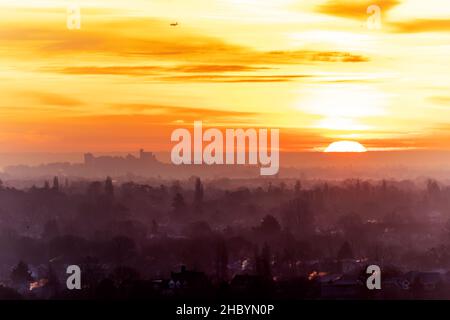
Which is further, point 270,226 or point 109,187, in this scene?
point 270,226

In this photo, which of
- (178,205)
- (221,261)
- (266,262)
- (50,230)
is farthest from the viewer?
(50,230)

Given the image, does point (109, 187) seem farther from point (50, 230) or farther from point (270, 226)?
point (270, 226)

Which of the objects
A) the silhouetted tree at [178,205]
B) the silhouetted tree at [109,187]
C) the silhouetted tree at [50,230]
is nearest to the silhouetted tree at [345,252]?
the silhouetted tree at [178,205]

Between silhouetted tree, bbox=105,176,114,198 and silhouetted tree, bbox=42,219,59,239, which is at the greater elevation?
silhouetted tree, bbox=105,176,114,198

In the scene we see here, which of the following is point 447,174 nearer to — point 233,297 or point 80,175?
point 233,297

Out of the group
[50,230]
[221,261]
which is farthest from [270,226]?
[50,230]

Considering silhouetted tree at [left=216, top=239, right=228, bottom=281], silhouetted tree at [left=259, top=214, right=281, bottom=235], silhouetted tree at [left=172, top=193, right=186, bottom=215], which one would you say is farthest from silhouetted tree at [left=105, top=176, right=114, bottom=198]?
silhouetted tree at [left=259, top=214, right=281, bottom=235]

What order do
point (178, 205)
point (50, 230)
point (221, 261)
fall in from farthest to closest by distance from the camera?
point (50, 230) → point (178, 205) → point (221, 261)

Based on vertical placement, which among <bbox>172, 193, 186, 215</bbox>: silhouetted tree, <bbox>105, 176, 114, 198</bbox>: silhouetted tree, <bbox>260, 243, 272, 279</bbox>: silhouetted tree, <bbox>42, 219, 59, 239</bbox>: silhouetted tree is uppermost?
<bbox>105, 176, 114, 198</bbox>: silhouetted tree

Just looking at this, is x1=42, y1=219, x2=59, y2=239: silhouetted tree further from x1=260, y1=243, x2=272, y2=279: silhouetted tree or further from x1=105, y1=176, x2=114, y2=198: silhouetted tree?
x1=260, y1=243, x2=272, y2=279: silhouetted tree

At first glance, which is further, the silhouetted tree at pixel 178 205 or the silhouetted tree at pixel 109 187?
the silhouetted tree at pixel 109 187

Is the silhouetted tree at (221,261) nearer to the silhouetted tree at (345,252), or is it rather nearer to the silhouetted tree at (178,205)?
the silhouetted tree at (178,205)
